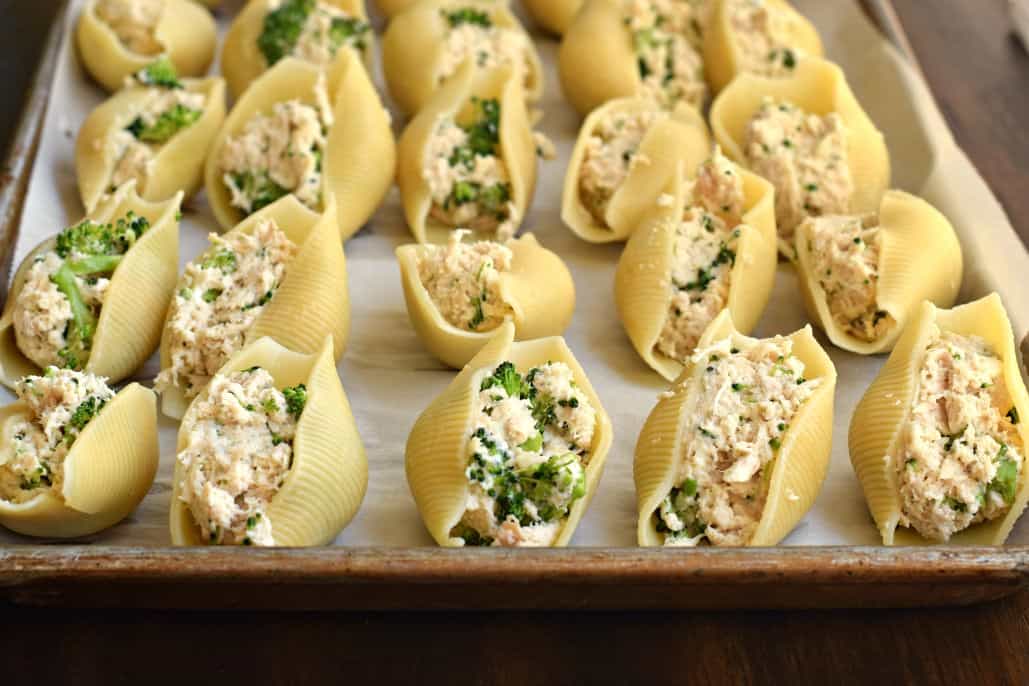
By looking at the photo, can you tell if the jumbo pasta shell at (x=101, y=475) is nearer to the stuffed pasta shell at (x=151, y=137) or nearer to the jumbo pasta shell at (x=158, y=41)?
the stuffed pasta shell at (x=151, y=137)

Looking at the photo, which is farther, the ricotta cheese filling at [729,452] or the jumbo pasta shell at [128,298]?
the jumbo pasta shell at [128,298]

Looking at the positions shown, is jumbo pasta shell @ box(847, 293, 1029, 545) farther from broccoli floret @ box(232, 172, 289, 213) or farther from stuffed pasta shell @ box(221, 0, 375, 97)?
Result: stuffed pasta shell @ box(221, 0, 375, 97)

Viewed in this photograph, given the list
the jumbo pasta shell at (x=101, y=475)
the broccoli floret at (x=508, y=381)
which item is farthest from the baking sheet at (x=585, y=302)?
the broccoli floret at (x=508, y=381)

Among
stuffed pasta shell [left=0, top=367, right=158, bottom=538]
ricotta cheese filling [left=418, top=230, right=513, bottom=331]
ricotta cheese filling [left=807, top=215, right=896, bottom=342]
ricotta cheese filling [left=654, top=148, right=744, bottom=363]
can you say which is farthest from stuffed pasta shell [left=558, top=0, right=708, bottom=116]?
stuffed pasta shell [left=0, top=367, right=158, bottom=538]

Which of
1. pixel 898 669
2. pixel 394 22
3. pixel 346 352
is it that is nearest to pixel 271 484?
pixel 346 352

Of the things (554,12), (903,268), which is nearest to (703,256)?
(903,268)

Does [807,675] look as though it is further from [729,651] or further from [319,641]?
[319,641]
